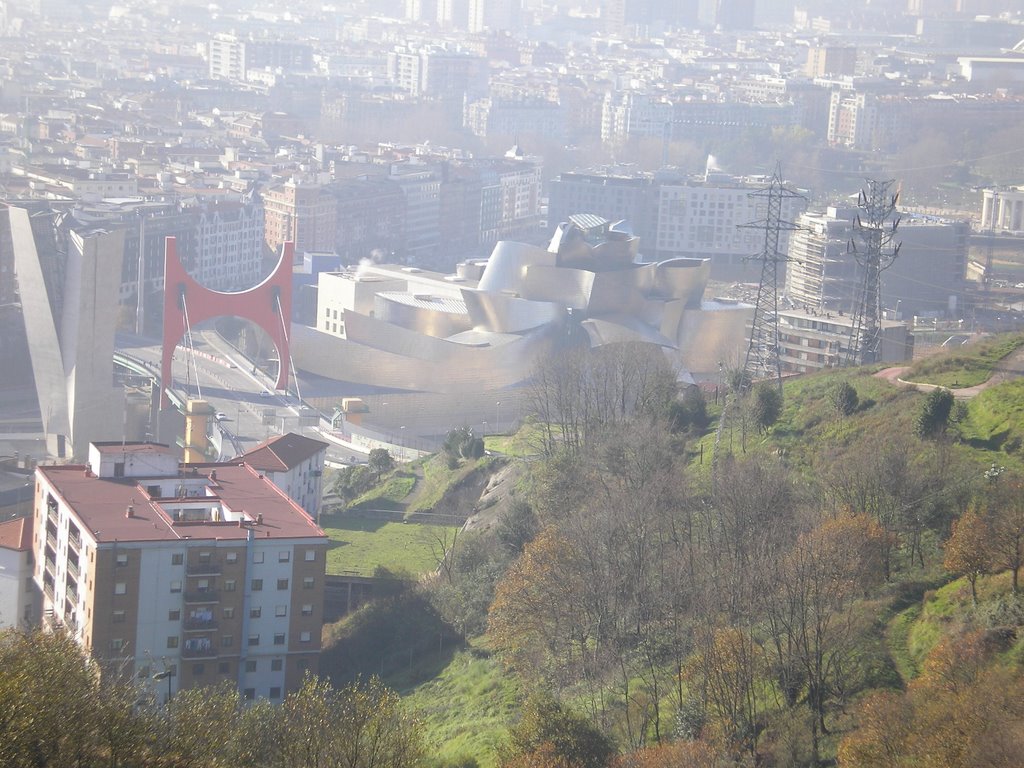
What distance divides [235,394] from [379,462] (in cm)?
480

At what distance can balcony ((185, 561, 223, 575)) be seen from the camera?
12.0 meters

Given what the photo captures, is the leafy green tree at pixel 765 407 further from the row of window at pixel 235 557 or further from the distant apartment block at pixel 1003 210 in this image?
the distant apartment block at pixel 1003 210

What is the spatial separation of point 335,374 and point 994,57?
4742 cm

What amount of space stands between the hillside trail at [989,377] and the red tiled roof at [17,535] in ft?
→ 22.2

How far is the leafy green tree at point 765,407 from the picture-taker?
44.7 feet

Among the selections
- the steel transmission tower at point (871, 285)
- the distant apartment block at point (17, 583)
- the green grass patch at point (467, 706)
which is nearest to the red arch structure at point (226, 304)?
the steel transmission tower at point (871, 285)

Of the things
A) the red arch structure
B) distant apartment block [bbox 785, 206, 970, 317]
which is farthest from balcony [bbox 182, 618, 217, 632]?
distant apartment block [bbox 785, 206, 970, 317]

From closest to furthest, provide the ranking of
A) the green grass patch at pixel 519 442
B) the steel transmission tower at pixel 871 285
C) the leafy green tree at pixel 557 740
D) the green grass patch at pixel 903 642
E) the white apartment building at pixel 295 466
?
the leafy green tree at pixel 557 740, the green grass patch at pixel 903 642, the white apartment building at pixel 295 466, the green grass patch at pixel 519 442, the steel transmission tower at pixel 871 285

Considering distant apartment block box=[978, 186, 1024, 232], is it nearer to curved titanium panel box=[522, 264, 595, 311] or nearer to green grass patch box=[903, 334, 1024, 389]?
curved titanium panel box=[522, 264, 595, 311]

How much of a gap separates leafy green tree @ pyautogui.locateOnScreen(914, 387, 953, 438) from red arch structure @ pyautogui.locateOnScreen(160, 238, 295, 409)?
11.5 metres

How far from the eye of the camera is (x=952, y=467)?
441 inches

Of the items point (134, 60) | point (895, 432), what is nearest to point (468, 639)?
point (895, 432)

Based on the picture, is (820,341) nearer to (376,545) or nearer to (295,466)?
(295,466)

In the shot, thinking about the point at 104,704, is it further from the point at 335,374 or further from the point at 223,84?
the point at 223,84
